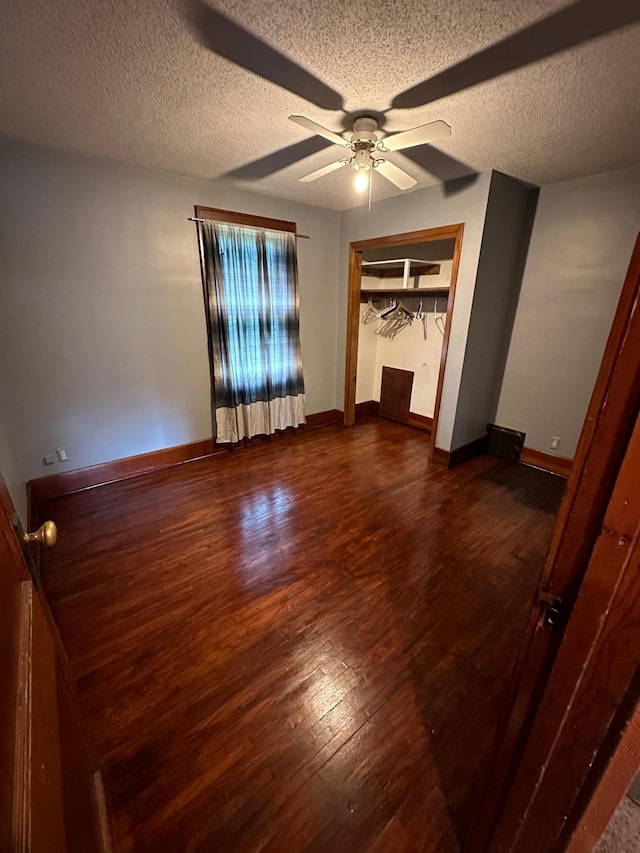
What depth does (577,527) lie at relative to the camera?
1.88ft

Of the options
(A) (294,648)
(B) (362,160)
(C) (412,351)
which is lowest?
(A) (294,648)

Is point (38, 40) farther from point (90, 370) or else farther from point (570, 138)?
point (570, 138)

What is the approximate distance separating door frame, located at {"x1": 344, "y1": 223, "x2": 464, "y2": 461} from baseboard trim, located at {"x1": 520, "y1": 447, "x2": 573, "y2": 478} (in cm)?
94

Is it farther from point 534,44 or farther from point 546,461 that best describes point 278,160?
point 546,461

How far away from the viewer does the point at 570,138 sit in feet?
6.73

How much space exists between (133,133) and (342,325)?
252 cm

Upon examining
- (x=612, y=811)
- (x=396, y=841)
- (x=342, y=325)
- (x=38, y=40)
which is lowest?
(x=396, y=841)

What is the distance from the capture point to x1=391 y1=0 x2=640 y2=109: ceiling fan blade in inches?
47.1

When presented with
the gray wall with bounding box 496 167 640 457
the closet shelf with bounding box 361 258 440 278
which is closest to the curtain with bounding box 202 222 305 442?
the closet shelf with bounding box 361 258 440 278

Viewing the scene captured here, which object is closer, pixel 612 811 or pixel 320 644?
pixel 612 811

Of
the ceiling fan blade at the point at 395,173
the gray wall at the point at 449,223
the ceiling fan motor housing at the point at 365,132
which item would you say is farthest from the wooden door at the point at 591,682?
the gray wall at the point at 449,223

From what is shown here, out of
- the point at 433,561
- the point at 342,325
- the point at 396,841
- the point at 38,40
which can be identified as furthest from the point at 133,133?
the point at 396,841

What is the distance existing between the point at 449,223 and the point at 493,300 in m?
0.76

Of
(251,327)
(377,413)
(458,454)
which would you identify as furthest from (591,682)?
(377,413)
